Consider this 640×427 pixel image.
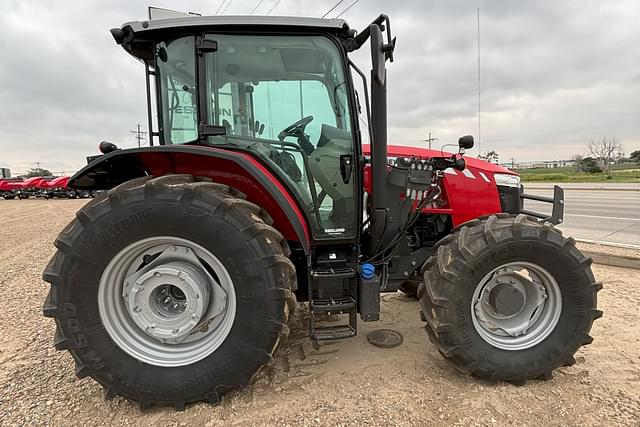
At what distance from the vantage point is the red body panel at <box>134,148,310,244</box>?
2.39 metres

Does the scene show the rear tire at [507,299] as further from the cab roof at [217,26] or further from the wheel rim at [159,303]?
the cab roof at [217,26]

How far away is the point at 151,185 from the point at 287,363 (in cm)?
151

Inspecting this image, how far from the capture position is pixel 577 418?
2070mm

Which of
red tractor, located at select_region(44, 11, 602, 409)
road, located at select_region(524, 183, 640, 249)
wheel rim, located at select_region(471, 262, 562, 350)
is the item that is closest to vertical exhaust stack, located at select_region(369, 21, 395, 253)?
red tractor, located at select_region(44, 11, 602, 409)

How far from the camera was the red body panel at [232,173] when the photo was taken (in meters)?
2.39

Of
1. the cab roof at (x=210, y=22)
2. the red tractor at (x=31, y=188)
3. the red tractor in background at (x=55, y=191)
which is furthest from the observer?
the red tractor at (x=31, y=188)

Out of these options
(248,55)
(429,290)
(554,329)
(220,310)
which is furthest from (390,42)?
(554,329)

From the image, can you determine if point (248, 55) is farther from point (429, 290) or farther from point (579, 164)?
point (579, 164)

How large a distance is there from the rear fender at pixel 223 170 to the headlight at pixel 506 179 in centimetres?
174

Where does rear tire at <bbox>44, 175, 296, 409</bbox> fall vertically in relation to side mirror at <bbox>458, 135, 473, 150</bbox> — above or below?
below

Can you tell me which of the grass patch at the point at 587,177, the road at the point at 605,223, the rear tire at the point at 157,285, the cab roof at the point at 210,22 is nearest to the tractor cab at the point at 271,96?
the cab roof at the point at 210,22

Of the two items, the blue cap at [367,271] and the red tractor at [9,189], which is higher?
the red tractor at [9,189]

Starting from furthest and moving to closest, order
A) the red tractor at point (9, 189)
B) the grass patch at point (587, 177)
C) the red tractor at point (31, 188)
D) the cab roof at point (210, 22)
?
the grass patch at point (587, 177), the red tractor at point (31, 188), the red tractor at point (9, 189), the cab roof at point (210, 22)

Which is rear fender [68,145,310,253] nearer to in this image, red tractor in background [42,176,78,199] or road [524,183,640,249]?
road [524,183,640,249]
